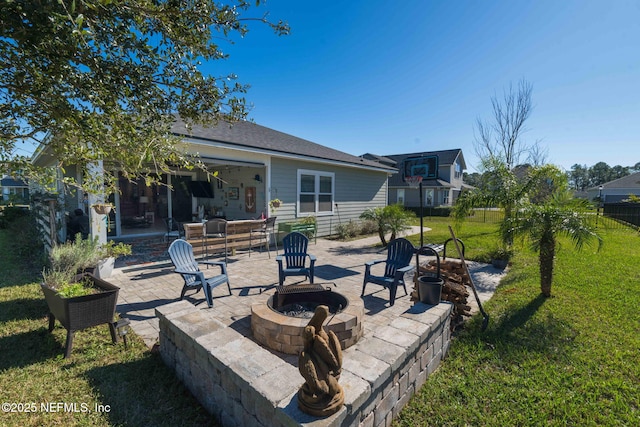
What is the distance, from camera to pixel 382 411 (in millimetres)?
2119

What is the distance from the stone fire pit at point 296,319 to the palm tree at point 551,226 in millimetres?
3606

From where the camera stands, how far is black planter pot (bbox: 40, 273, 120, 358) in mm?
2859

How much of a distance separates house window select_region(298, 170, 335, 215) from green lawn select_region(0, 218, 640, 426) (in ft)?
23.3

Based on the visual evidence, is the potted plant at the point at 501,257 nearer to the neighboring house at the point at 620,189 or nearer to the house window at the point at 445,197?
the house window at the point at 445,197

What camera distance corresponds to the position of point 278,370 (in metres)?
1.99

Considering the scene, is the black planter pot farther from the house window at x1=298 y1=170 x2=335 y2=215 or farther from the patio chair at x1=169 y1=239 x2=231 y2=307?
the house window at x1=298 y1=170 x2=335 y2=215

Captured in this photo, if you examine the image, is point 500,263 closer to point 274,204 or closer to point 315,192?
point 315,192

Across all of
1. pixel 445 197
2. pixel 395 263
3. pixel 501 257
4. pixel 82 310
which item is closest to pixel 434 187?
pixel 445 197

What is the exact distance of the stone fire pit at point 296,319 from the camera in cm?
276

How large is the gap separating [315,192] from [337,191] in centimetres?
134

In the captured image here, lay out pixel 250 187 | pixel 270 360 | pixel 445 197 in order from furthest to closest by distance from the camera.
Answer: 1. pixel 445 197
2. pixel 250 187
3. pixel 270 360

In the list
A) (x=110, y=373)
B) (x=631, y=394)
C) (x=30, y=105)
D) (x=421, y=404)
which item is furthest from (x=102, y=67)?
(x=631, y=394)

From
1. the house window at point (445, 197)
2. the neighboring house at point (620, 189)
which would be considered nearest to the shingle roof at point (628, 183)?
the neighboring house at point (620, 189)

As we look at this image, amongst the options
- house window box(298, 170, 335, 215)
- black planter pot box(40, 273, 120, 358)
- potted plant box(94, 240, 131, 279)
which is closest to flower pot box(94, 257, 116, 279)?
potted plant box(94, 240, 131, 279)
